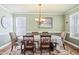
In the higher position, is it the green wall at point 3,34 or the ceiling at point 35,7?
the ceiling at point 35,7

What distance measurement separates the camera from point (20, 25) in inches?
269

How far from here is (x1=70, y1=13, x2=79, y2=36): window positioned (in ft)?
19.8

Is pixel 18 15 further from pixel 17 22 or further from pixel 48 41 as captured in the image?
pixel 48 41

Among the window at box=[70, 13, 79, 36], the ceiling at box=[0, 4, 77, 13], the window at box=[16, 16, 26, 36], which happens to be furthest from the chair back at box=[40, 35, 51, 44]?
the window at box=[16, 16, 26, 36]

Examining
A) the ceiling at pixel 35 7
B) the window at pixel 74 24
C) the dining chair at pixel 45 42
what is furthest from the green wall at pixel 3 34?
the window at pixel 74 24

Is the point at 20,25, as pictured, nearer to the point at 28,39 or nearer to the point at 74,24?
the point at 74,24

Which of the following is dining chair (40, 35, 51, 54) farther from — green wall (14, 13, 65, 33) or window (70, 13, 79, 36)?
green wall (14, 13, 65, 33)

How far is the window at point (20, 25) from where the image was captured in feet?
21.6

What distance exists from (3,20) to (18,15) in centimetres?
143

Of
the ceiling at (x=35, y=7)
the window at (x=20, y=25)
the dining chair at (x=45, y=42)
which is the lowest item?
the dining chair at (x=45, y=42)

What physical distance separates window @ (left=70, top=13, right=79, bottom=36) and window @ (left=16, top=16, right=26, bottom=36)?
2.38m

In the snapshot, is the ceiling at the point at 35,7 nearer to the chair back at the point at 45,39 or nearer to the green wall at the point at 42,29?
the green wall at the point at 42,29

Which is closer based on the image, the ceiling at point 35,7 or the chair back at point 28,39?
the chair back at point 28,39

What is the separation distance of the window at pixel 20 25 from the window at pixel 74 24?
238cm
